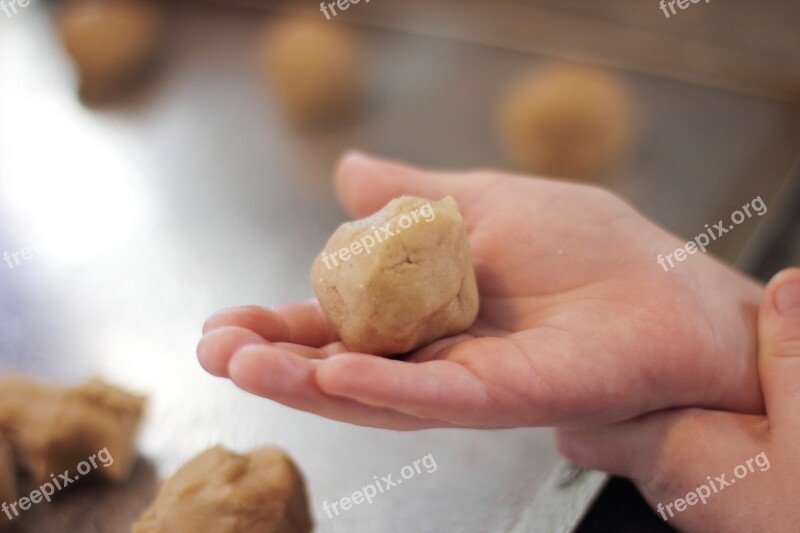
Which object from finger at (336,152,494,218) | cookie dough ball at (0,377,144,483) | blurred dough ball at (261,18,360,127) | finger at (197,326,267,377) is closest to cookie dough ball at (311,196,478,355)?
finger at (197,326,267,377)

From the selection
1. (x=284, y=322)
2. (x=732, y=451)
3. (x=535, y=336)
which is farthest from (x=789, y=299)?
(x=284, y=322)

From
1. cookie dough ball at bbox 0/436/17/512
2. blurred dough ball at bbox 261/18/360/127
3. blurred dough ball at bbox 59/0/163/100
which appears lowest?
cookie dough ball at bbox 0/436/17/512

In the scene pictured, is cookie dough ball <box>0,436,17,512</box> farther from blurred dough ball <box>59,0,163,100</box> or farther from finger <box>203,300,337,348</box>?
blurred dough ball <box>59,0,163,100</box>

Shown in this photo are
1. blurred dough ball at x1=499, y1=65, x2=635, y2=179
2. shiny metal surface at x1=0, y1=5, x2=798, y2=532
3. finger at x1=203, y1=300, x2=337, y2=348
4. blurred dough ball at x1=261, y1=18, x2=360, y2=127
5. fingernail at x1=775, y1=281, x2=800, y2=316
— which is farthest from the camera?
blurred dough ball at x1=261, y1=18, x2=360, y2=127

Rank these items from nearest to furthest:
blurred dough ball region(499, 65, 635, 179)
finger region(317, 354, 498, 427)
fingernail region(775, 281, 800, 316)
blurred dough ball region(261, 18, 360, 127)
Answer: finger region(317, 354, 498, 427) < fingernail region(775, 281, 800, 316) < blurred dough ball region(499, 65, 635, 179) < blurred dough ball region(261, 18, 360, 127)

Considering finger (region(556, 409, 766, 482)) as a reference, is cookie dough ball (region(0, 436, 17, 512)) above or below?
above

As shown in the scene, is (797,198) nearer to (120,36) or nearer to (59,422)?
(59,422)

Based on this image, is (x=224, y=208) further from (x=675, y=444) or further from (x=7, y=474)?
(x=675, y=444)

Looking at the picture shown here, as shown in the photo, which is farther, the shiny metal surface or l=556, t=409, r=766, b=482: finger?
the shiny metal surface
